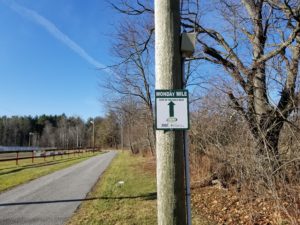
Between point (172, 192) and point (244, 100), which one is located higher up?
point (244, 100)

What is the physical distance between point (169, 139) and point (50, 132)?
13275cm

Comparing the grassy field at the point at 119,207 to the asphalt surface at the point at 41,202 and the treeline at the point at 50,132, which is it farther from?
the treeline at the point at 50,132

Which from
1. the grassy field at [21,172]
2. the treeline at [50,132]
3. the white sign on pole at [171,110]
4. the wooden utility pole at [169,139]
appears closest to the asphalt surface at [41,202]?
the grassy field at [21,172]

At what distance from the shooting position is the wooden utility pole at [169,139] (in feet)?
10.7

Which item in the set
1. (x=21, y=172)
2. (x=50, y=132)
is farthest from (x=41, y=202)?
(x=50, y=132)

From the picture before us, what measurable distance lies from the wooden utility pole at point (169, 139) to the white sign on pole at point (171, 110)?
7 cm

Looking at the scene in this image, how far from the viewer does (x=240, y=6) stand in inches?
383

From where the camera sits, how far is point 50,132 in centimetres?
13000

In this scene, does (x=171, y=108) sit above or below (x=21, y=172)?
above

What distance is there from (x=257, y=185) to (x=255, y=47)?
4275 millimetres

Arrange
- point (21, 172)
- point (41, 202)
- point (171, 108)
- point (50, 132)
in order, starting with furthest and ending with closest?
point (50, 132) → point (21, 172) → point (41, 202) → point (171, 108)

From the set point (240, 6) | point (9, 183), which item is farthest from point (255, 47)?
point (9, 183)

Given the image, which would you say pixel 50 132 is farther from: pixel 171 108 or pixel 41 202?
pixel 171 108

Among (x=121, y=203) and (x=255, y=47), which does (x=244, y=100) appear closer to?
(x=255, y=47)
